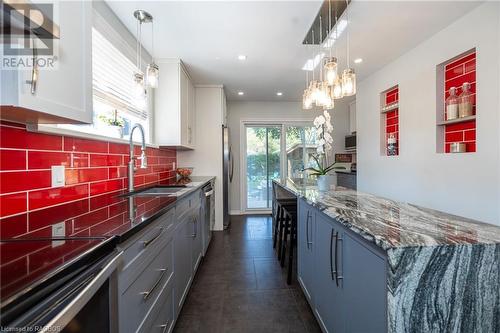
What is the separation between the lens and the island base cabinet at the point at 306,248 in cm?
181

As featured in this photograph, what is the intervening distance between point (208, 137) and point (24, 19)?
3.35 metres

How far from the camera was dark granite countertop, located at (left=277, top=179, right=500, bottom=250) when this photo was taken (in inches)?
34.4

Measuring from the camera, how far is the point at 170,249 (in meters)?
1.59

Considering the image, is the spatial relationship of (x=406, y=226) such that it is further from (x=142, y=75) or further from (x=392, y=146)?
(x=392, y=146)

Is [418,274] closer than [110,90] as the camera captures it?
Yes

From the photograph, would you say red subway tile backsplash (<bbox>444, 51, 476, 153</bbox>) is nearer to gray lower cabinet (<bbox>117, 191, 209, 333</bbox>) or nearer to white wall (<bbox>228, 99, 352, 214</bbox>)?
gray lower cabinet (<bbox>117, 191, 209, 333</bbox>)

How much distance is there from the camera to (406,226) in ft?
3.48

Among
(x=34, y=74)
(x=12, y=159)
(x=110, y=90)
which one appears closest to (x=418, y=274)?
(x=34, y=74)

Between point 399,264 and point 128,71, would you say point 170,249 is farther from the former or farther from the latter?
point 128,71

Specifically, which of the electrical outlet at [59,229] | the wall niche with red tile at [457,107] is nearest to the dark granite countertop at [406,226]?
the electrical outlet at [59,229]

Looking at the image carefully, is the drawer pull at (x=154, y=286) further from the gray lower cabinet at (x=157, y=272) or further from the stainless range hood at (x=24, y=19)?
the stainless range hood at (x=24, y=19)

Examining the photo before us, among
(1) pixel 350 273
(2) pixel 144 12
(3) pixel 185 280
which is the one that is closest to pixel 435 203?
(1) pixel 350 273

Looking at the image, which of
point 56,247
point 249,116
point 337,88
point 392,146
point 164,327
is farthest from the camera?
point 249,116

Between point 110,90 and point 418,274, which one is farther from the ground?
point 110,90
